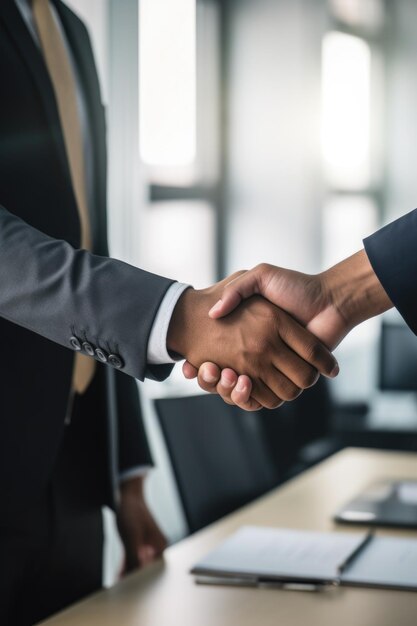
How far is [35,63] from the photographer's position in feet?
5.84

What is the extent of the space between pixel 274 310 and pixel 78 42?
2.56 feet

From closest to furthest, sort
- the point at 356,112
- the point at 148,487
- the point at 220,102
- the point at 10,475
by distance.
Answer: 1. the point at 10,475
2. the point at 148,487
3. the point at 220,102
4. the point at 356,112

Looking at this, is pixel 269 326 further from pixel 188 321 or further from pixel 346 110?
pixel 346 110

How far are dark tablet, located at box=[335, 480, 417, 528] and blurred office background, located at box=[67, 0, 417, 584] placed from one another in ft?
6.25

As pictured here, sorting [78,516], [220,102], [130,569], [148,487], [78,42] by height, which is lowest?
[148,487]

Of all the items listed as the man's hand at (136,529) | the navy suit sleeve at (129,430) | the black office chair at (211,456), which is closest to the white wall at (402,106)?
the black office chair at (211,456)

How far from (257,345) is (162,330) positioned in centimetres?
22

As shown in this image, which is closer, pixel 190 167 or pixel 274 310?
pixel 274 310

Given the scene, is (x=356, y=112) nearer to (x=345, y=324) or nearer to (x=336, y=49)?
(x=336, y=49)

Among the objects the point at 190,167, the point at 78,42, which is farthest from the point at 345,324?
the point at 190,167

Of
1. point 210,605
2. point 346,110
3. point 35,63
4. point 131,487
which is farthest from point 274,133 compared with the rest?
point 210,605

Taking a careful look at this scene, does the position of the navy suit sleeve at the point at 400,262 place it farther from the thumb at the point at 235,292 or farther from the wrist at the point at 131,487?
the wrist at the point at 131,487

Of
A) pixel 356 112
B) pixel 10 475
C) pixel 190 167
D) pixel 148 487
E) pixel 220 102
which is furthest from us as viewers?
pixel 356 112

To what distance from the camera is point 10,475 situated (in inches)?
66.6
